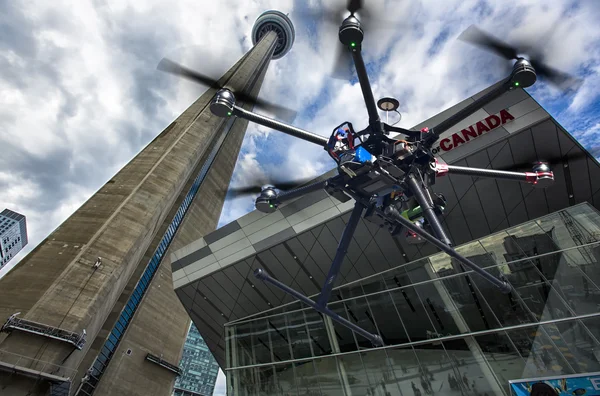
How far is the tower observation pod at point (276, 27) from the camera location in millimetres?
99125

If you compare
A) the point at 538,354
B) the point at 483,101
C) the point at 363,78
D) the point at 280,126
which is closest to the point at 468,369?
the point at 538,354

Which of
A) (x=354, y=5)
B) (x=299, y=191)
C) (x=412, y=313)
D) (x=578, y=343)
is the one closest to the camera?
(x=354, y=5)

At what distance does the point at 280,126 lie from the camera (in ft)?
26.5

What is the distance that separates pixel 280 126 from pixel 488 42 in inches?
188

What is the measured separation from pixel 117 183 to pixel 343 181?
36199mm

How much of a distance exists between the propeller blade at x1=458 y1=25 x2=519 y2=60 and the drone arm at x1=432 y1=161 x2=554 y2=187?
3.00m

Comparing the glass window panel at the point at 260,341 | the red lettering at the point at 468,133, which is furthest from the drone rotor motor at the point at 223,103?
the glass window panel at the point at 260,341

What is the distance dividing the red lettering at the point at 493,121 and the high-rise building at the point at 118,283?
10817 millimetres

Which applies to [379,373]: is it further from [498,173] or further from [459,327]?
Answer: [498,173]

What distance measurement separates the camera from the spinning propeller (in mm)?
6211

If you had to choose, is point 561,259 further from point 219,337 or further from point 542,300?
point 219,337

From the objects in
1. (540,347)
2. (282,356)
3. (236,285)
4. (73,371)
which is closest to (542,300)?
(540,347)

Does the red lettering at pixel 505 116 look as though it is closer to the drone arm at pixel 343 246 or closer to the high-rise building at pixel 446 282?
the high-rise building at pixel 446 282

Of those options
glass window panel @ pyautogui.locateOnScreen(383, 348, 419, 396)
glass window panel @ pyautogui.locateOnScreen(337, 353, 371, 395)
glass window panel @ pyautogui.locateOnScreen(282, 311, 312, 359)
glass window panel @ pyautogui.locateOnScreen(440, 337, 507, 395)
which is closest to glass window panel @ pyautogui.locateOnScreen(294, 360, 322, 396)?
glass window panel @ pyautogui.locateOnScreen(282, 311, 312, 359)
